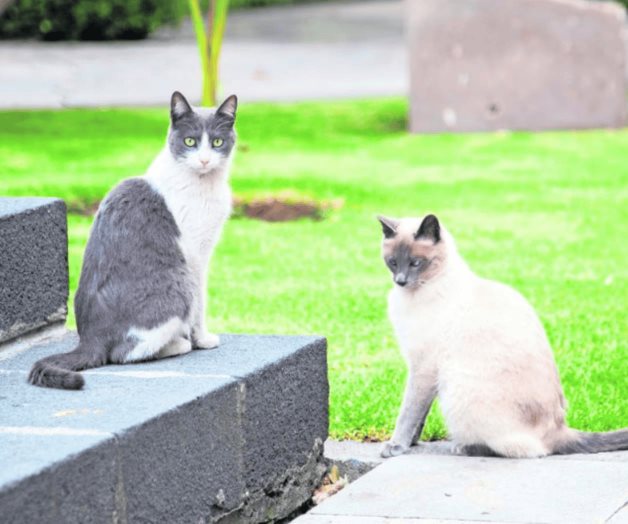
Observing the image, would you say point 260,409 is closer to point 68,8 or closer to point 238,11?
point 68,8

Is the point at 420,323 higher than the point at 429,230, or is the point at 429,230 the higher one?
the point at 429,230

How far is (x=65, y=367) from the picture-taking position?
13.1ft

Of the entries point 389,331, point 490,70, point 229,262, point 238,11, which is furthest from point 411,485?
point 238,11

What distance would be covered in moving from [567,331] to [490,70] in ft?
21.3

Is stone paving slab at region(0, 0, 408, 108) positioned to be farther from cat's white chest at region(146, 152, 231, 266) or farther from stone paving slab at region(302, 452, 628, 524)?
stone paving slab at region(302, 452, 628, 524)

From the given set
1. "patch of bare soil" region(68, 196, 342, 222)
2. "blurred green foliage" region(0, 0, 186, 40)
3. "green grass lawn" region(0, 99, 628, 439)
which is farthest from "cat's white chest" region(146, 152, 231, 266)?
"blurred green foliage" region(0, 0, 186, 40)

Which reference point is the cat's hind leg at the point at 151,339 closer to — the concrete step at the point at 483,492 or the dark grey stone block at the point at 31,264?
the dark grey stone block at the point at 31,264

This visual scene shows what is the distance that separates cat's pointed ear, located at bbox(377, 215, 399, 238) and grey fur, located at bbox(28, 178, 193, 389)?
861mm

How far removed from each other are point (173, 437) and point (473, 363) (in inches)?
51.3

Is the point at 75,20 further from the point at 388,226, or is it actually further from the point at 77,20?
the point at 388,226

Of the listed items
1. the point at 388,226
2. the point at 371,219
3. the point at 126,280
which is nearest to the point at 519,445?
the point at 388,226

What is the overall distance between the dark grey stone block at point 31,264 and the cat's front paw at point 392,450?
126 cm

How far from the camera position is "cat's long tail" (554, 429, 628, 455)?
4473 millimetres

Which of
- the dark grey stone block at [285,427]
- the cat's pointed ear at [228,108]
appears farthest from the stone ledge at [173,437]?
the cat's pointed ear at [228,108]
